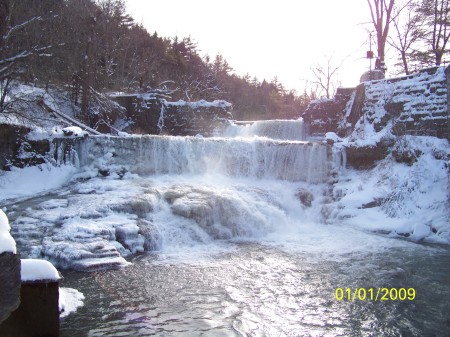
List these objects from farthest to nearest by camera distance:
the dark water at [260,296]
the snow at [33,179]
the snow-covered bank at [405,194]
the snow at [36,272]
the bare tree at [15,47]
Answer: the bare tree at [15,47], the snow at [33,179], the snow-covered bank at [405,194], the dark water at [260,296], the snow at [36,272]

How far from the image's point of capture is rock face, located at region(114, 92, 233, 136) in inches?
822

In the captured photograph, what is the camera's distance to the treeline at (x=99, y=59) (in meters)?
13.2

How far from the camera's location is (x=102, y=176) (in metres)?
12.8

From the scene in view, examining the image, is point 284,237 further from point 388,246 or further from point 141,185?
point 141,185

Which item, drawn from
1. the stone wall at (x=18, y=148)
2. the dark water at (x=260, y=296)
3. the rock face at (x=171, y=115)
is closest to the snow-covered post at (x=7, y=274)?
the dark water at (x=260, y=296)

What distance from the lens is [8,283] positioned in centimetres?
302

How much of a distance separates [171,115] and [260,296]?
53.1 feet

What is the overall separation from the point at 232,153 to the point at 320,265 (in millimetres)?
7626

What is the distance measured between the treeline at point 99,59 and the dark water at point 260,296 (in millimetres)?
8491

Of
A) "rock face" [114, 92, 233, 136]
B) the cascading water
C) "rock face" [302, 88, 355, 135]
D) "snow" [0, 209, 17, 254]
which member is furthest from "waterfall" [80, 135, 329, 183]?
"snow" [0, 209, 17, 254]

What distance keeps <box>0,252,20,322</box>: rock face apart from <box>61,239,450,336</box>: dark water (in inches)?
72.9

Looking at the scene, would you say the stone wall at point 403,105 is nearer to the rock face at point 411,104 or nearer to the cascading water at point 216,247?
the rock face at point 411,104

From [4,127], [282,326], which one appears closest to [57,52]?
[4,127]

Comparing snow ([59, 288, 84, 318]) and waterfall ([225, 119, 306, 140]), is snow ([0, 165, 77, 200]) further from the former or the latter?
waterfall ([225, 119, 306, 140])
